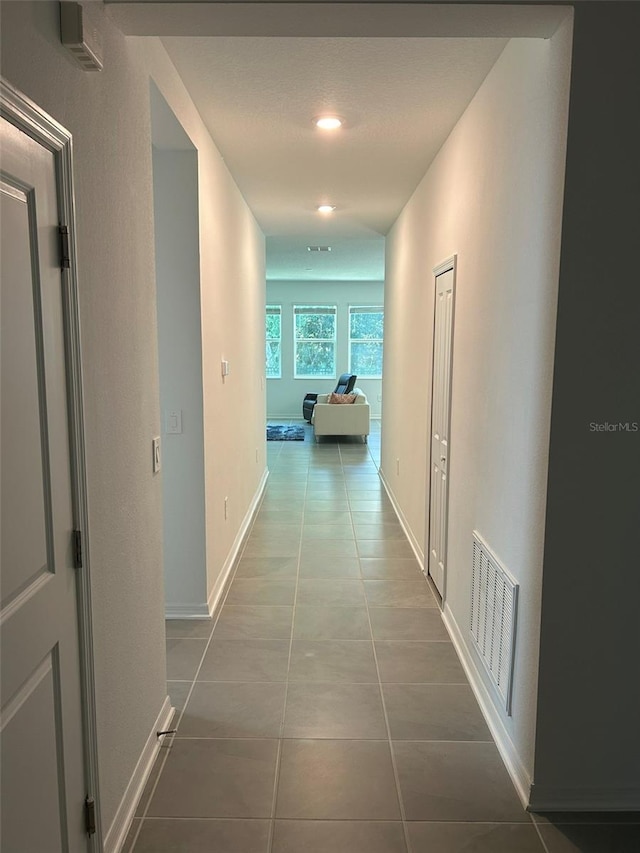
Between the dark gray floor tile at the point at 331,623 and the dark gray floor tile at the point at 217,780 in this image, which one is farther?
the dark gray floor tile at the point at 331,623

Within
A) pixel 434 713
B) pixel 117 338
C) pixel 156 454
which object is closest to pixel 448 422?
pixel 434 713

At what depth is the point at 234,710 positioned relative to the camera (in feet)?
8.59

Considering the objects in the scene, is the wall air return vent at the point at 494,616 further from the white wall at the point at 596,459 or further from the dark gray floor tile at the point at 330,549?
the dark gray floor tile at the point at 330,549

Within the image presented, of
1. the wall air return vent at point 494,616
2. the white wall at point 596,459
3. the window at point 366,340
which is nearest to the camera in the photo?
the white wall at point 596,459

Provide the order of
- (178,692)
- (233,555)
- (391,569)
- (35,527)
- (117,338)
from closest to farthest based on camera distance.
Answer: (35,527)
(117,338)
(178,692)
(391,569)
(233,555)

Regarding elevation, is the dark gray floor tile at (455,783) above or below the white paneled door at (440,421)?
below

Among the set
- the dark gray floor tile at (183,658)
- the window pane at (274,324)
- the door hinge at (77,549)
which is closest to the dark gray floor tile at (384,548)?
the dark gray floor tile at (183,658)

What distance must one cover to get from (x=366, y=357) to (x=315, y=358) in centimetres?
105

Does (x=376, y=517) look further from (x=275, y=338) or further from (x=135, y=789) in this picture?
(x=275, y=338)

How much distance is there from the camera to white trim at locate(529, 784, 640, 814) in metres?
2.06

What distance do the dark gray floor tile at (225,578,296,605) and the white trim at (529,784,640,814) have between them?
190cm

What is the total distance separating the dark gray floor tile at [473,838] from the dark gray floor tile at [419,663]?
0.87 meters

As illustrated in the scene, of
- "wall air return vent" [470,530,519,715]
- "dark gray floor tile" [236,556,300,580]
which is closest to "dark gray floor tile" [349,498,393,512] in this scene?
"dark gray floor tile" [236,556,300,580]

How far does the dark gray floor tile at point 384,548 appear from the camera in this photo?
4.59 m
